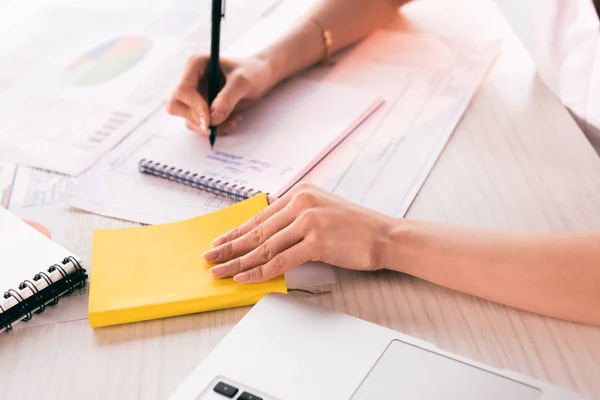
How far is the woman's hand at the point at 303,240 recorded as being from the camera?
0.76 metres

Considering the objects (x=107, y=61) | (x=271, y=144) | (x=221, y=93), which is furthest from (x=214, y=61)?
(x=107, y=61)

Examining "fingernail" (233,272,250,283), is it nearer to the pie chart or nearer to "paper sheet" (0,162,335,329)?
"paper sheet" (0,162,335,329)

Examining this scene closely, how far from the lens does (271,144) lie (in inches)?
39.5

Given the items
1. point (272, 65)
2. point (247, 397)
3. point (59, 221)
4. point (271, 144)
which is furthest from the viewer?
point (272, 65)

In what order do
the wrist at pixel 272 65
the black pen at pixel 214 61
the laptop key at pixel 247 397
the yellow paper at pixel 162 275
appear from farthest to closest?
the wrist at pixel 272 65
the black pen at pixel 214 61
the yellow paper at pixel 162 275
the laptop key at pixel 247 397

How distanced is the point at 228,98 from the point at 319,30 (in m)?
0.27

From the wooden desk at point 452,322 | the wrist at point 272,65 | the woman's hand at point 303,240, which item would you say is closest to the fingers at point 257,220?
the woman's hand at point 303,240

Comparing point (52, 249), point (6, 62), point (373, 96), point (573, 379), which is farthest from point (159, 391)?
point (6, 62)

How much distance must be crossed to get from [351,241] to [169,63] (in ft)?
2.02

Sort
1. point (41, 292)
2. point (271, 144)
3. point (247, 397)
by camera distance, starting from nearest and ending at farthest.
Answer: point (247, 397), point (41, 292), point (271, 144)

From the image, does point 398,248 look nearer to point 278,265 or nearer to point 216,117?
point 278,265

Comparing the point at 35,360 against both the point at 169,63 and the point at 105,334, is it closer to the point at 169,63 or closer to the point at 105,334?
the point at 105,334

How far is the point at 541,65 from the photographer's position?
3.68 feet

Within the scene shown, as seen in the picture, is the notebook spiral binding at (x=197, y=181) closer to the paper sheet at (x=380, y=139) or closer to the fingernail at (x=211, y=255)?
the paper sheet at (x=380, y=139)
